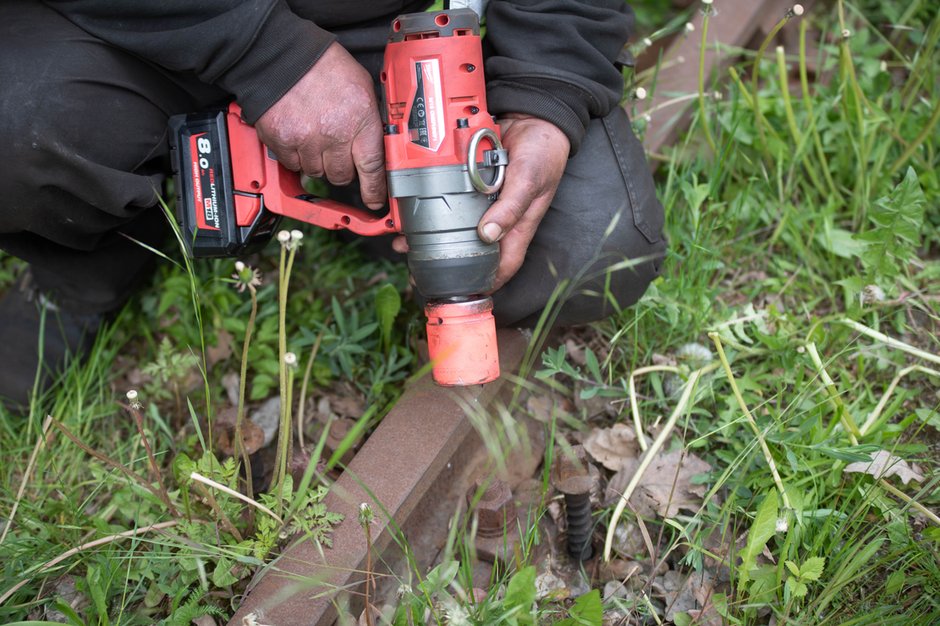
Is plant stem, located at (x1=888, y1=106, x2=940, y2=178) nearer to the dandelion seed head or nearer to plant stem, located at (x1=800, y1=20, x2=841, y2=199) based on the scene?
plant stem, located at (x1=800, y1=20, x2=841, y2=199)

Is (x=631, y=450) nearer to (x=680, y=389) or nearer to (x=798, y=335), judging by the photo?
(x=680, y=389)

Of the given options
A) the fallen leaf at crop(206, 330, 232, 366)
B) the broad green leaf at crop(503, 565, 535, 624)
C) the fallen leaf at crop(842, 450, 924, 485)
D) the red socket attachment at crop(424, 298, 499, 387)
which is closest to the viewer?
the broad green leaf at crop(503, 565, 535, 624)

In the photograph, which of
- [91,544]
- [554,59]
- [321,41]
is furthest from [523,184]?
[91,544]

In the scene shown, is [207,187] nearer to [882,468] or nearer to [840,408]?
[840,408]

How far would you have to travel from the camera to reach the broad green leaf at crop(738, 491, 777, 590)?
61.4 inches

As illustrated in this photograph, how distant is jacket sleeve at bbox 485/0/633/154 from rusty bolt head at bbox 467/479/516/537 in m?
0.82

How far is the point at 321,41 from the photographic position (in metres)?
1.76

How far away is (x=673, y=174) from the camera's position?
2326 millimetres

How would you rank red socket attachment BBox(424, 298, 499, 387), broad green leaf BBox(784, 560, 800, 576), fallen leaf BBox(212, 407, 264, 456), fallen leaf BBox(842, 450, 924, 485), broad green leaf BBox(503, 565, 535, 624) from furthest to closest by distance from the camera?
1. fallen leaf BBox(212, 407, 264, 456)
2. fallen leaf BBox(842, 450, 924, 485)
3. red socket attachment BBox(424, 298, 499, 387)
4. broad green leaf BBox(784, 560, 800, 576)
5. broad green leaf BBox(503, 565, 535, 624)

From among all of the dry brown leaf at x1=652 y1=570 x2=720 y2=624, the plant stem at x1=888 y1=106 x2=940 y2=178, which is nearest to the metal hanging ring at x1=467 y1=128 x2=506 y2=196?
the dry brown leaf at x1=652 y1=570 x2=720 y2=624

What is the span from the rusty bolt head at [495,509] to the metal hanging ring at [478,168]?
2.05ft

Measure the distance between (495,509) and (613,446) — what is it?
40 cm

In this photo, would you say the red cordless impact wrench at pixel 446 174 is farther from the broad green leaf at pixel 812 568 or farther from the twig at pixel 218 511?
the broad green leaf at pixel 812 568

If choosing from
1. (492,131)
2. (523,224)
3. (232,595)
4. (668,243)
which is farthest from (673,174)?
(232,595)
